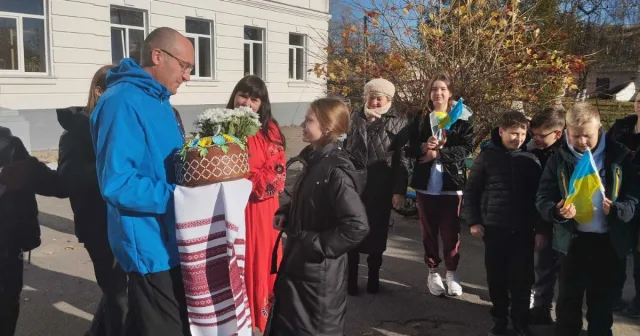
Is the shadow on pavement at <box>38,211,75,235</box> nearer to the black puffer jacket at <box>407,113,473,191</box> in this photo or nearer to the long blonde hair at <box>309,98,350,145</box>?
the black puffer jacket at <box>407,113,473,191</box>

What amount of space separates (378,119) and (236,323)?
8.06 ft

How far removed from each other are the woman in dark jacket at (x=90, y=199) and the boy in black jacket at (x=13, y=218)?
8.2 inches

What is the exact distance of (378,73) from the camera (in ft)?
22.7

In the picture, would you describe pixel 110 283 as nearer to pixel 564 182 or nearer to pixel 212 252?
pixel 212 252

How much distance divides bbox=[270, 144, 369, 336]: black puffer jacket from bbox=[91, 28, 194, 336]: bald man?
2.13 feet

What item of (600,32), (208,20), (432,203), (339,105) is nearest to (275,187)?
(339,105)

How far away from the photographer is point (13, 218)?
3.00m

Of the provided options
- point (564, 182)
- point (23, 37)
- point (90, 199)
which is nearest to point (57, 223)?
point (90, 199)

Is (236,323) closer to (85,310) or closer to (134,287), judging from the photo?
(134,287)

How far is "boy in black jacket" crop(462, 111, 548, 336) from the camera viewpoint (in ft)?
11.9

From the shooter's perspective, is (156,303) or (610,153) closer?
(156,303)

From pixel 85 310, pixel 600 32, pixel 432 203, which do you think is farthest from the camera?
pixel 600 32

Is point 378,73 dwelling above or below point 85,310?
above

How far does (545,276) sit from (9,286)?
372cm
